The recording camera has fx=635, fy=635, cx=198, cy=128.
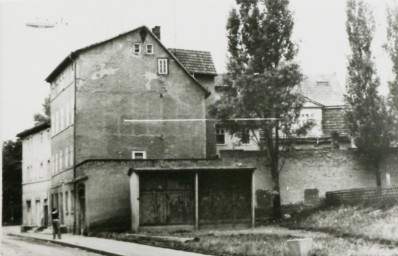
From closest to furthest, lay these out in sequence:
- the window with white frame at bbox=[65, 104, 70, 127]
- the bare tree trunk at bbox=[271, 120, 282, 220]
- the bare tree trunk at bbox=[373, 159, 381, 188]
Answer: the bare tree trunk at bbox=[271, 120, 282, 220], the bare tree trunk at bbox=[373, 159, 381, 188], the window with white frame at bbox=[65, 104, 70, 127]

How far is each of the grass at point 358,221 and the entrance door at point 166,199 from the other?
209 inches

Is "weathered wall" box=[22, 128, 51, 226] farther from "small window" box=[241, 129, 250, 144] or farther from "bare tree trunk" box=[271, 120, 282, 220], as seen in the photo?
"bare tree trunk" box=[271, 120, 282, 220]

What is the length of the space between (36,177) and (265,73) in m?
24.0

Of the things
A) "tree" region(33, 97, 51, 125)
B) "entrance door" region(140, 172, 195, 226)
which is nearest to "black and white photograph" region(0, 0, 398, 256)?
"entrance door" region(140, 172, 195, 226)

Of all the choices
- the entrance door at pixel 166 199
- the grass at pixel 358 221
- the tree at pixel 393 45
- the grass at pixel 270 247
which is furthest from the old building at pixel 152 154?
the tree at pixel 393 45

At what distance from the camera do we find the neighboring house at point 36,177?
4759 cm

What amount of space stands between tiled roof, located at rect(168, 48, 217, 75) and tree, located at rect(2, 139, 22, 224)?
44.5ft

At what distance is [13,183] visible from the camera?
1855 inches

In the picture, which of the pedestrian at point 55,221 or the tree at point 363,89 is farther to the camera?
the tree at point 363,89

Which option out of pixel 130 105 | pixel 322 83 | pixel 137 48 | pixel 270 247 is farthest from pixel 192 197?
pixel 322 83

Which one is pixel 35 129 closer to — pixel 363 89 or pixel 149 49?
pixel 149 49

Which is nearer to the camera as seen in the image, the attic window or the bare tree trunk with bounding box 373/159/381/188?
the bare tree trunk with bounding box 373/159/381/188

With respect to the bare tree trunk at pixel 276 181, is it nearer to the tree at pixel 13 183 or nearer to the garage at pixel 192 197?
the garage at pixel 192 197

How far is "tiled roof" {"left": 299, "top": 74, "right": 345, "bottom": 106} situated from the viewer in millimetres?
47062
